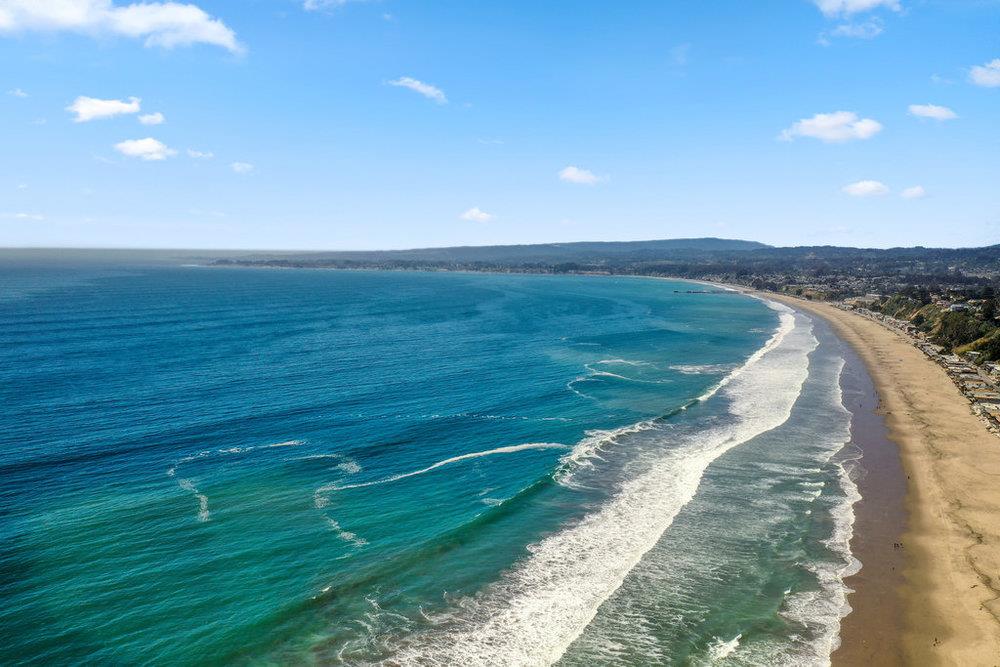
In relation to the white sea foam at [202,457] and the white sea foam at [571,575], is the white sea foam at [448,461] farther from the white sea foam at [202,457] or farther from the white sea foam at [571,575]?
the white sea foam at [202,457]

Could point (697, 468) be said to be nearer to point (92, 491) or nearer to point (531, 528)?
point (531, 528)

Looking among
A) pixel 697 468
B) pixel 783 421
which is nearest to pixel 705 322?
pixel 783 421

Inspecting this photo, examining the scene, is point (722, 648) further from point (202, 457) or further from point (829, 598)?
point (202, 457)

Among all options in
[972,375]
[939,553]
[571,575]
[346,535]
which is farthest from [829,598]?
[972,375]

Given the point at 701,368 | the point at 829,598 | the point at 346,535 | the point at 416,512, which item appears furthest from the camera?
the point at 701,368

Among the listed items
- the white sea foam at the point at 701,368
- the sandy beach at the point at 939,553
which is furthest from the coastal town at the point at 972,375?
the white sea foam at the point at 701,368

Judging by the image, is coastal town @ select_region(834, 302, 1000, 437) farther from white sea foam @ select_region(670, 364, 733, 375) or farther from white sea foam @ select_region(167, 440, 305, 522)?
white sea foam @ select_region(167, 440, 305, 522)

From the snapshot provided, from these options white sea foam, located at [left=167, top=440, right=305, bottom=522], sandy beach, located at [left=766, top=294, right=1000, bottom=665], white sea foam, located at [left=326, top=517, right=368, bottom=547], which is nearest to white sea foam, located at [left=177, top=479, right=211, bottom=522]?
white sea foam, located at [left=167, top=440, right=305, bottom=522]
